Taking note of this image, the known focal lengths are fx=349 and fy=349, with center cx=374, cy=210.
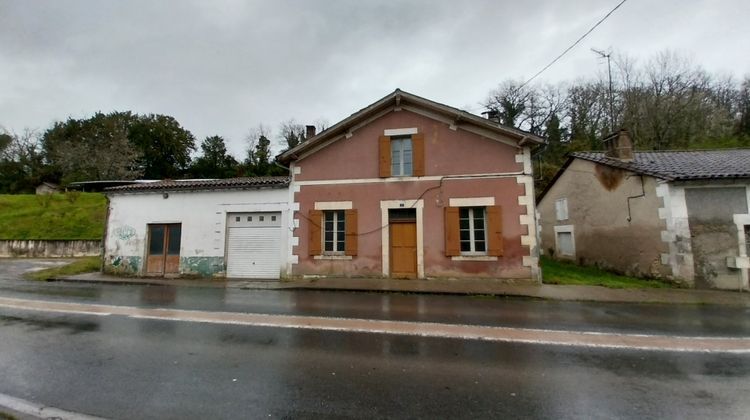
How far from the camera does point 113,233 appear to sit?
1430cm

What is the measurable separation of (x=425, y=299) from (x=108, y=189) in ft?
45.4

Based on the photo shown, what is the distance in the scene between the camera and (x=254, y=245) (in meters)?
13.1

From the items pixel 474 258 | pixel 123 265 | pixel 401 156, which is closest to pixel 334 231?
pixel 401 156

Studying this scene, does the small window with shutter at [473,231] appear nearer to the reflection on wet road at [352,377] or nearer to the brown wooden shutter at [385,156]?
the brown wooden shutter at [385,156]

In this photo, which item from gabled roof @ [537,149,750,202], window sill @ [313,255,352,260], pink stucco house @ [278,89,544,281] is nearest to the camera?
gabled roof @ [537,149,750,202]

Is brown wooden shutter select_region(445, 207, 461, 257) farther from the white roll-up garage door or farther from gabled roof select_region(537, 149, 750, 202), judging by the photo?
gabled roof select_region(537, 149, 750, 202)

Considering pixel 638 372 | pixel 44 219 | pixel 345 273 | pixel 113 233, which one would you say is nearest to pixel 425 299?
pixel 345 273

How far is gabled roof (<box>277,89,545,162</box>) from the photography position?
1152 centimetres

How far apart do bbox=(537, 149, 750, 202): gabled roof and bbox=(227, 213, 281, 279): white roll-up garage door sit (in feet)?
41.9

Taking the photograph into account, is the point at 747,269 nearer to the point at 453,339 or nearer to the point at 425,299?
the point at 425,299

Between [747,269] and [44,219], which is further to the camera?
[44,219]

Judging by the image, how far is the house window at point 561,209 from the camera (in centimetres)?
1647

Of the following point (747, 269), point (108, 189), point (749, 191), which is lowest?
point (747, 269)

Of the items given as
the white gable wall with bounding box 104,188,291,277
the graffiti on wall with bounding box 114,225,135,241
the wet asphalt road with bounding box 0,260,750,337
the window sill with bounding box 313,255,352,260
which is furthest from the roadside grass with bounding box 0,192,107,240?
the window sill with bounding box 313,255,352,260
